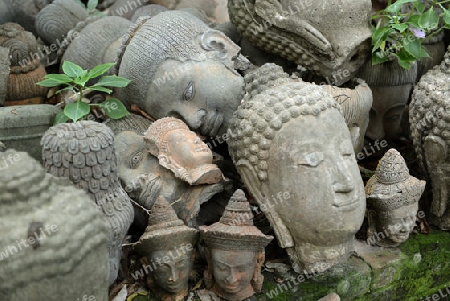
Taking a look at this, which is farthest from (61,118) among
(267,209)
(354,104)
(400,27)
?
(400,27)

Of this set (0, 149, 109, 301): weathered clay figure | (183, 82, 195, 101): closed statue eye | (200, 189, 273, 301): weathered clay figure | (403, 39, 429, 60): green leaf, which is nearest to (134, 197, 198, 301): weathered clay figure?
(200, 189, 273, 301): weathered clay figure

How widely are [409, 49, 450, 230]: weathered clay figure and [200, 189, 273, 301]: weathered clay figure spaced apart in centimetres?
114

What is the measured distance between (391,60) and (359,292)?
4.82ft

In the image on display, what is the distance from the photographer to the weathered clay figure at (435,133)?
261cm

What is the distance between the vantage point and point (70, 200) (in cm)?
150

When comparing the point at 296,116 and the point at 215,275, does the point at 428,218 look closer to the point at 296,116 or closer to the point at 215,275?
the point at 296,116

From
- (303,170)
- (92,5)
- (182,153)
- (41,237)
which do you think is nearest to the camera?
(41,237)

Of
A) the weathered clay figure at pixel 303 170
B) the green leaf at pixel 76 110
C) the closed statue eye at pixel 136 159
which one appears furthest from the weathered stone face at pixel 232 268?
the green leaf at pixel 76 110

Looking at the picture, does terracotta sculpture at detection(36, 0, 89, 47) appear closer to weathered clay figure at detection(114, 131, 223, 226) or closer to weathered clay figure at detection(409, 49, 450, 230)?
weathered clay figure at detection(114, 131, 223, 226)

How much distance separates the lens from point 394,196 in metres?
2.45

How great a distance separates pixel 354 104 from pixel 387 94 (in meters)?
0.65

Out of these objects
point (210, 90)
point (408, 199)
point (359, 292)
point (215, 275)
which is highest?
point (210, 90)

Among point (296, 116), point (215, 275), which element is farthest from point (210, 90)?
point (215, 275)

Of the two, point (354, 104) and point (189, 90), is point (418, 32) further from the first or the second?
point (189, 90)
